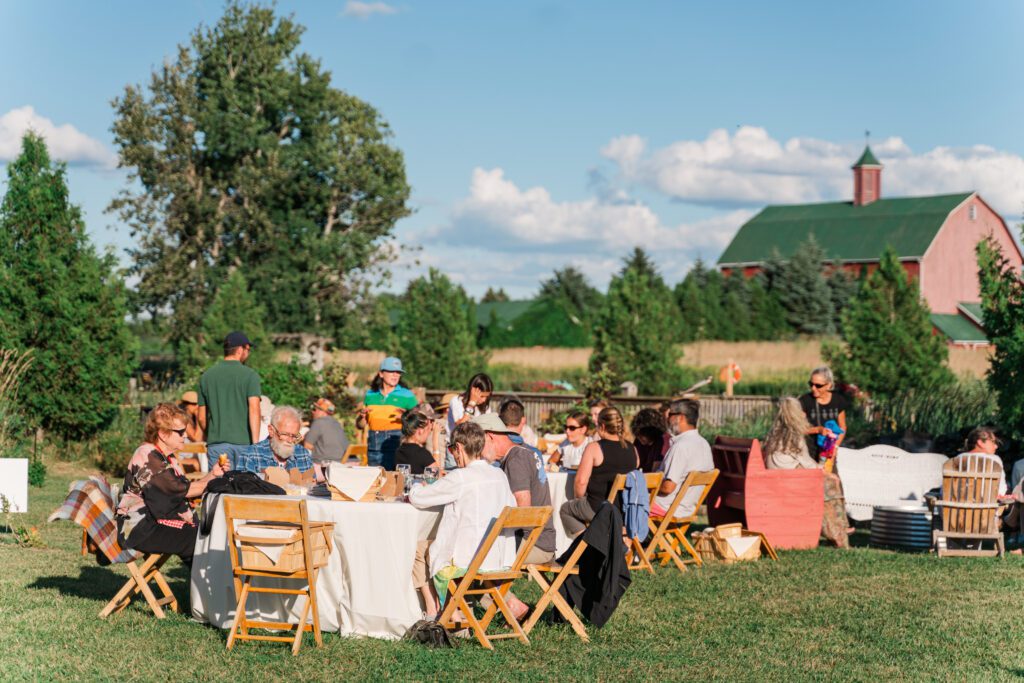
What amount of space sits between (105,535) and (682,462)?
16.1 feet

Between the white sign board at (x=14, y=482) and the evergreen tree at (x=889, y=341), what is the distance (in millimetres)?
19774

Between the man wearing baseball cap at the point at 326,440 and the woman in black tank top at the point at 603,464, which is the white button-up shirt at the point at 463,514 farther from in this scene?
the man wearing baseball cap at the point at 326,440

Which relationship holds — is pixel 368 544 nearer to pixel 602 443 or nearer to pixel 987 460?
pixel 602 443

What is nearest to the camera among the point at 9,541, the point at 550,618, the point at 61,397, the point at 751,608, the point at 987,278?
the point at 550,618

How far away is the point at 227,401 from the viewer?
33.2 ft

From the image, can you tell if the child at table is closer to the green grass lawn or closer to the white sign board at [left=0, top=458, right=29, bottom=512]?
A: the green grass lawn

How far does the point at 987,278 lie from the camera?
1427 cm

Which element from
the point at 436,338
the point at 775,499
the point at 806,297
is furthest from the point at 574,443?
→ the point at 806,297

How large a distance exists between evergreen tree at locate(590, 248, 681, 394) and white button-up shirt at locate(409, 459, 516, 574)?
18.5 metres

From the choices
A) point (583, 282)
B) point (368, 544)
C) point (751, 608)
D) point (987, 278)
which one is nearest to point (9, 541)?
point (368, 544)

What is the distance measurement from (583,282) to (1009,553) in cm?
5622

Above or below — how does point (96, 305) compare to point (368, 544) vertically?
above

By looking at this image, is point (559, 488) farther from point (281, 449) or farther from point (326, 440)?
point (326, 440)

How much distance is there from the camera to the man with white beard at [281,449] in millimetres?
8656
